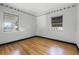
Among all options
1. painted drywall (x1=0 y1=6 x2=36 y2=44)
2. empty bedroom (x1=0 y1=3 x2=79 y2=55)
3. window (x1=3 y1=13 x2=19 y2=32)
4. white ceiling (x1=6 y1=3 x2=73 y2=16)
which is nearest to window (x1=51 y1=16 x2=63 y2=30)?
empty bedroom (x1=0 y1=3 x2=79 y2=55)

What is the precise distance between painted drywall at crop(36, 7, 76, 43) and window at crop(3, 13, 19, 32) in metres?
0.43

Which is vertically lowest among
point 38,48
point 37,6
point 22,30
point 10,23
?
point 38,48

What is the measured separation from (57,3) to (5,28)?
1.01 m

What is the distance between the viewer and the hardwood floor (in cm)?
128

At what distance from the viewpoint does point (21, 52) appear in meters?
1.29

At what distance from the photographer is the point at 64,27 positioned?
1316mm

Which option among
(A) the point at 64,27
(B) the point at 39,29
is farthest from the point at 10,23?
(A) the point at 64,27

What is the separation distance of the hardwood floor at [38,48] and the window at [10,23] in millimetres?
295

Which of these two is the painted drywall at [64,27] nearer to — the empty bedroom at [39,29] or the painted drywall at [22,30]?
the empty bedroom at [39,29]

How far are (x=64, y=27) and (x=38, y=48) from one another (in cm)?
66

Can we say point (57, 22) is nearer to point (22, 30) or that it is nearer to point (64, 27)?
point (64, 27)

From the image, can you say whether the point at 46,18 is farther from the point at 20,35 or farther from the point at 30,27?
the point at 20,35

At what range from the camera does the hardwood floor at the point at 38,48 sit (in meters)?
1.28

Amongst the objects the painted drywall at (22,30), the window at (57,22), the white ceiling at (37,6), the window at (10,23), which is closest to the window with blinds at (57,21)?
the window at (57,22)
